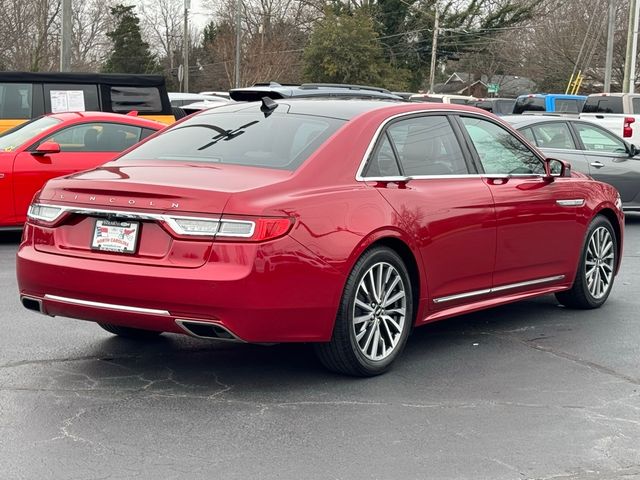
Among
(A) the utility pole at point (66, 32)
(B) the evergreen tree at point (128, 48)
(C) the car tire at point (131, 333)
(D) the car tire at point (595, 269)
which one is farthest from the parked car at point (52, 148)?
(B) the evergreen tree at point (128, 48)

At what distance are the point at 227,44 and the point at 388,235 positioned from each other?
64307 millimetres

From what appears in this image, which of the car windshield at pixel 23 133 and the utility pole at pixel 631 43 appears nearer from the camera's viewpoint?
the car windshield at pixel 23 133

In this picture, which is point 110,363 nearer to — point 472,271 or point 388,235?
point 388,235

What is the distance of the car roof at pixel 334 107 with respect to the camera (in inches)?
260

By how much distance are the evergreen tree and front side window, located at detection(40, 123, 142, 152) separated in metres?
72.6

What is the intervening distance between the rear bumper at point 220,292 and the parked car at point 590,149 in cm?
901

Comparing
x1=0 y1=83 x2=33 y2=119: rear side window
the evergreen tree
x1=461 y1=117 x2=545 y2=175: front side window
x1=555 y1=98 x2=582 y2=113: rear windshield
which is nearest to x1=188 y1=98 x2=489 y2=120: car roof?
x1=461 y1=117 x2=545 y2=175: front side window

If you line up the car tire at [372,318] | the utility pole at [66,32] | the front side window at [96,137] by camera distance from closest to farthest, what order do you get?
the car tire at [372,318] → the front side window at [96,137] → the utility pole at [66,32]

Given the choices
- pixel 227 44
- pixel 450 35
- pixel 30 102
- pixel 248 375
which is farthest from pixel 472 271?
pixel 227 44

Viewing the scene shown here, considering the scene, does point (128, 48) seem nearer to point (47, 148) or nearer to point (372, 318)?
point (47, 148)

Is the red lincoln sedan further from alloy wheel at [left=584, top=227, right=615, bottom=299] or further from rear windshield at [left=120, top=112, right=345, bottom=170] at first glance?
alloy wheel at [left=584, top=227, right=615, bottom=299]

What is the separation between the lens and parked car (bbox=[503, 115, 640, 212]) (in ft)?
46.8

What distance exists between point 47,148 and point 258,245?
635 cm

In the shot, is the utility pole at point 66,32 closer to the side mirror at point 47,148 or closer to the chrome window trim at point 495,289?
the side mirror at point 47,148
